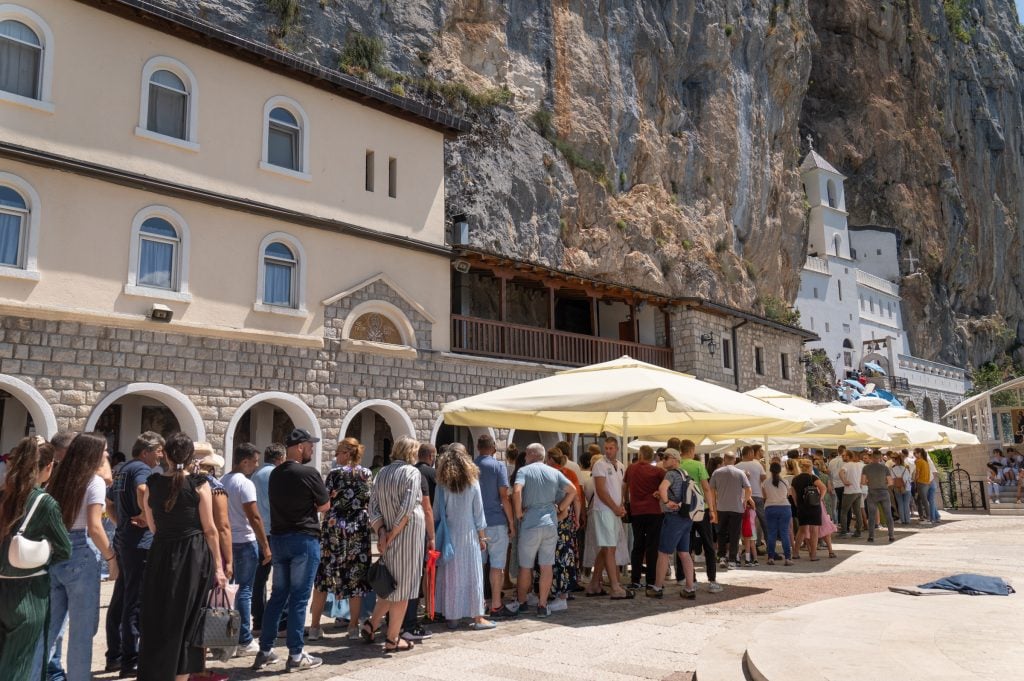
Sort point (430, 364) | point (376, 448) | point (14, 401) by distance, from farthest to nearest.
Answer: point (376, 448) < point (430, 364) < point (14, 401)

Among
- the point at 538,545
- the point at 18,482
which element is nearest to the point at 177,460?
the point at 18,482

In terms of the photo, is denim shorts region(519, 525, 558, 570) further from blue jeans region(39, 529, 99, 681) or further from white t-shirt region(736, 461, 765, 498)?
white t-shirt region(736, 461, 765, 498)

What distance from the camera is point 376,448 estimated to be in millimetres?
18359

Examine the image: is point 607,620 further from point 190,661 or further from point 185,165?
point 185,165

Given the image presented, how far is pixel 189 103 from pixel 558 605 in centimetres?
1100

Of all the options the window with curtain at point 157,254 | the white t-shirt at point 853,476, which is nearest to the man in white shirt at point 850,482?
the white t-shirt at point 853,476

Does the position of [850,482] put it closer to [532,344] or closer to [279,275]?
[532,344]

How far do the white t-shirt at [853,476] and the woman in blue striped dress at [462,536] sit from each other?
9.47 metres

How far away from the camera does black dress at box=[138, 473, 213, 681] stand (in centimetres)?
471

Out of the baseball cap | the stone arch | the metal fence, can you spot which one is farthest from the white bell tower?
the baseball cap

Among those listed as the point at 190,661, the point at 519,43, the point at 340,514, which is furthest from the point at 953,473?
the point at 190,661

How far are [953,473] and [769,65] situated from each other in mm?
24237

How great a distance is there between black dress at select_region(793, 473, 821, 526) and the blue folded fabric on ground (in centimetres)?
371

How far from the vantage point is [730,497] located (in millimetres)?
10492
